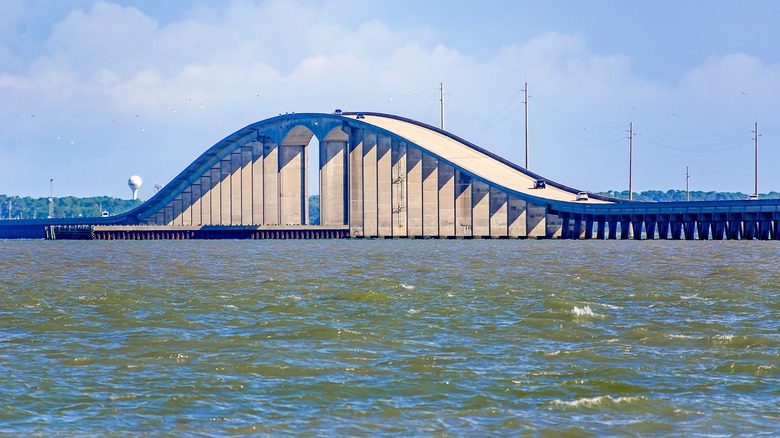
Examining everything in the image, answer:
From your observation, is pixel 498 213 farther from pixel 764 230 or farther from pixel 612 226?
pixel 764 230

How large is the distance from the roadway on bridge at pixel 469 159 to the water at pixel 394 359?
3441 inches

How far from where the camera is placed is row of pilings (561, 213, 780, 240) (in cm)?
11481

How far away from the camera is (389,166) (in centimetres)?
14350

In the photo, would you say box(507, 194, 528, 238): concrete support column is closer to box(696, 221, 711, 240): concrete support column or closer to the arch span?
the arch span

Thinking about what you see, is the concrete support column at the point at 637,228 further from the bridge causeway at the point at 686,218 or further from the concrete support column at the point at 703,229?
the concrete support column at the point at 703,229

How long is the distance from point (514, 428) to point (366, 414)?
2.76 metres

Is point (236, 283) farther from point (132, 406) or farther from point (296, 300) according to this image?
point (132, 406)

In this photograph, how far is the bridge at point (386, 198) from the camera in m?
127

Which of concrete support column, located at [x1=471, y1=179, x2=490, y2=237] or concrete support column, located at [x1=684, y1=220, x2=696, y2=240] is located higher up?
concrete support column, located at [x1=471, y1=179, x2=490, y2=237]

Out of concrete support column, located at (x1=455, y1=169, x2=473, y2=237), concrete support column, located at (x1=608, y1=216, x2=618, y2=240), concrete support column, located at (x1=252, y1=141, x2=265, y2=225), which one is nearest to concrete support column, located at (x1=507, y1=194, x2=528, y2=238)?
concrete support column, located at (x1=455, y1=169, x2=473, y2=237)

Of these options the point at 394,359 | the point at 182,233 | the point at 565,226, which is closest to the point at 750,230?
the point at 565,226

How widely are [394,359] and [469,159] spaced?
11880 centimetres

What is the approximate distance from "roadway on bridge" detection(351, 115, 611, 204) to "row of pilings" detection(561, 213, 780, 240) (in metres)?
5.16

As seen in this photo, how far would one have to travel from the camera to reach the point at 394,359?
26.6 meters
